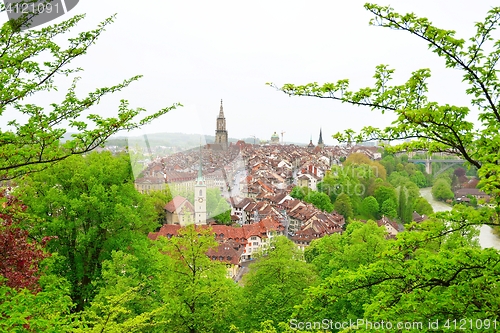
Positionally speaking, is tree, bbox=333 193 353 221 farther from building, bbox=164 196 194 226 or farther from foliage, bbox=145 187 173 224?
foliage, bbox=145 187 173 224

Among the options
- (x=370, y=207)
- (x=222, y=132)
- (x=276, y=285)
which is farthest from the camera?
(x=222, y=132)

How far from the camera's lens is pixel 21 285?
552 centimetres

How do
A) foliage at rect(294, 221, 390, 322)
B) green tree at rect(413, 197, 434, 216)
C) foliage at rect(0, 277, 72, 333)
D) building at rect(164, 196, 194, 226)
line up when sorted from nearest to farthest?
foliage at rect(0, 277, 72, 333) < foliage at rect(294, 221, 390, 322) < building at rect(164, 196, 194, 226) < green tree at rect(413, 197, 434, 216)

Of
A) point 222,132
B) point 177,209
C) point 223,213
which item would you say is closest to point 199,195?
point 177,209

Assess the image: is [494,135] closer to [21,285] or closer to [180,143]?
[21,285]

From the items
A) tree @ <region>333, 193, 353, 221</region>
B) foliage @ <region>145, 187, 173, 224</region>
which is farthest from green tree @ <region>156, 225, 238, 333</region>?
tree @ <region>333, 193, 353, 221</region>

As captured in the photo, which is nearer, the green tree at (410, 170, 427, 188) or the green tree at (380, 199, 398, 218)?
the green tree at (380, 199, 398, 218)

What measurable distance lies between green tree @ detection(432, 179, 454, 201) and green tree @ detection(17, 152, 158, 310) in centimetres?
4770

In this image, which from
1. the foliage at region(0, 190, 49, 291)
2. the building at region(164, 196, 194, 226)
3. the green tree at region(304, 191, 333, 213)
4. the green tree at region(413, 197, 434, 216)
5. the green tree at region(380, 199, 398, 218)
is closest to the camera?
the foliage at region(0, 190, 49, 291)

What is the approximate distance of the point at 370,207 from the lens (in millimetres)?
44938

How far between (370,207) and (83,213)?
38.0 meters

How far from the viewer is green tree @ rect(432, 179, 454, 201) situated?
5104 cm

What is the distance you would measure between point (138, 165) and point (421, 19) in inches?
513

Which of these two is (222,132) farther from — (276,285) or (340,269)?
(340,269)
